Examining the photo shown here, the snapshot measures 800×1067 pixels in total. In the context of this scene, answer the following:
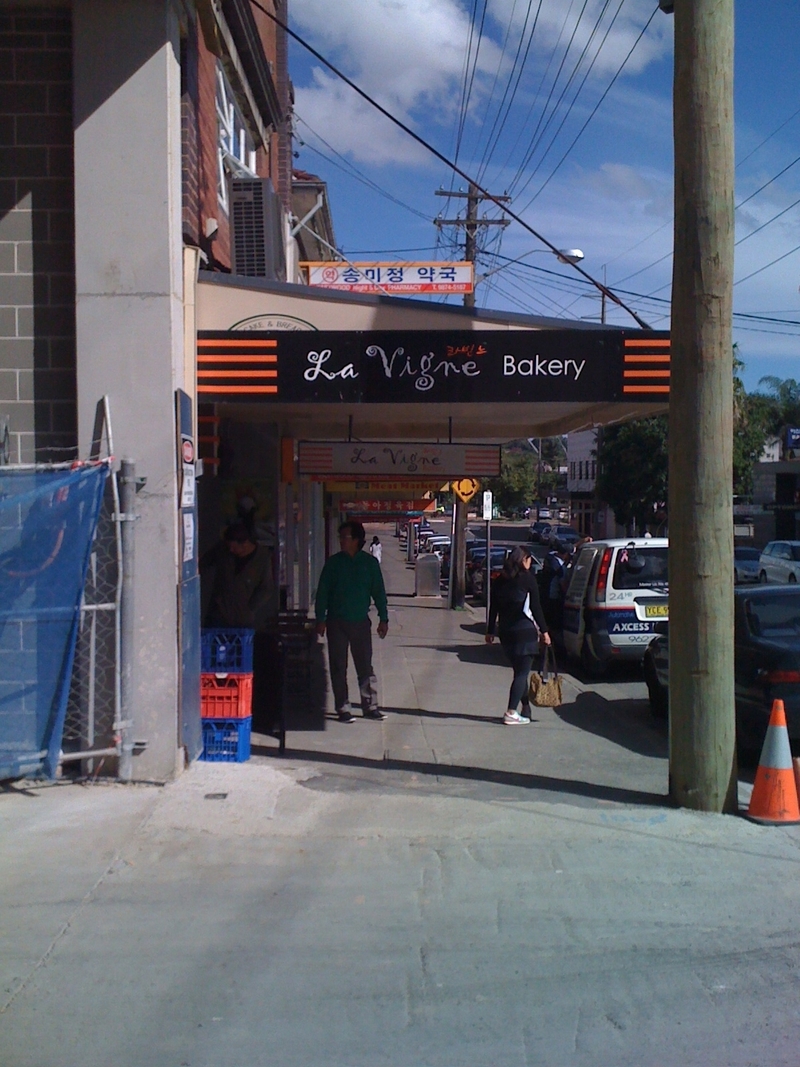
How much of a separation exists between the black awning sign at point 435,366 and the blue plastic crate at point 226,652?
1810 mm

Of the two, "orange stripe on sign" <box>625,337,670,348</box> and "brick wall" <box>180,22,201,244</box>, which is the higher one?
"brick wall" <box>180,22,201,244</box>

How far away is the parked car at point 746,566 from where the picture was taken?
96.1 ft

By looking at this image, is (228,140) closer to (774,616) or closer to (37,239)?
(37,239)

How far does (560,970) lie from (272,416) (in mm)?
8331

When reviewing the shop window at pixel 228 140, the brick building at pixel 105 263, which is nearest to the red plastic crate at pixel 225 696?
the brick building at pixel 105 263

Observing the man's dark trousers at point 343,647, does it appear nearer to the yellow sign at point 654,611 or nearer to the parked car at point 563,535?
the yellow sign at point 654,611

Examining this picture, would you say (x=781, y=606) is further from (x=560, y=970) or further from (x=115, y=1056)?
(x=115, y=1056)

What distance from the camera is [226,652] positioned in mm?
8070

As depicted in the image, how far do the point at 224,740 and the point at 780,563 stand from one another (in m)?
23.0

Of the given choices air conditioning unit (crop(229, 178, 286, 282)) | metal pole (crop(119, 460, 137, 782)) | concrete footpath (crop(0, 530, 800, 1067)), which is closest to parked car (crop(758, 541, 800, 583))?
air conditioning unit (crop(229, 178, 286, 282))

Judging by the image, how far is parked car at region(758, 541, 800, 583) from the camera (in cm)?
2709

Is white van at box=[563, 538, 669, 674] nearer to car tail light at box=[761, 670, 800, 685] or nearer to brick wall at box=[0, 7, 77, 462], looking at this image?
car tail light at box=[761, 670, 800, 685]

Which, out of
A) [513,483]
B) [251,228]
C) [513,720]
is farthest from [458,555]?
[513,483]

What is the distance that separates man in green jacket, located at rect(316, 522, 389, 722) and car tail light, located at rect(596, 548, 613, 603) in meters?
4.41
